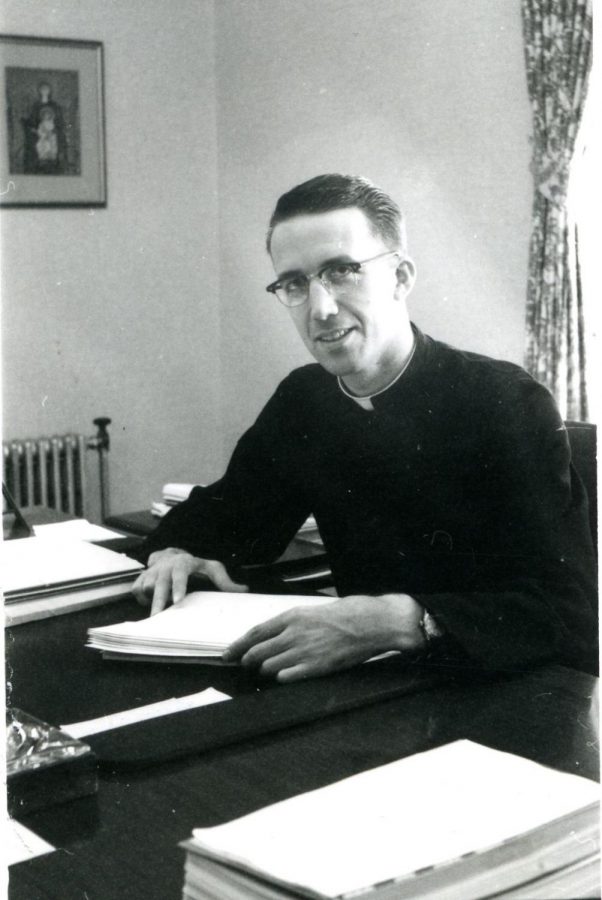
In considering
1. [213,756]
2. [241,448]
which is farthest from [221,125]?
[213,756]

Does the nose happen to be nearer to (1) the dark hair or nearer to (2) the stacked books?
(1) the dark hair

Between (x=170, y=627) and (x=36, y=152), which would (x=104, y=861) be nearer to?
(x=170, y=627)

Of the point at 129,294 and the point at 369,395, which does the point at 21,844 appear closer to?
the point at 369,395

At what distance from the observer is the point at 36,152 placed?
3.34 m

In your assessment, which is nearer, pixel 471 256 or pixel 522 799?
pixel 522 799

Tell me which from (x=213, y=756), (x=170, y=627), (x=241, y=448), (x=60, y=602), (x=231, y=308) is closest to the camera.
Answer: (x=213, y=756)

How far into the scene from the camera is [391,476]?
1642mm

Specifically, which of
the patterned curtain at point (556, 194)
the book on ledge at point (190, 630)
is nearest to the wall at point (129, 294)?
Result: the patterned curtain at point (556, 194)

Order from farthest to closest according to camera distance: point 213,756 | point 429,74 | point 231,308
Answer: point 231,308
point 429,74
point 213,756

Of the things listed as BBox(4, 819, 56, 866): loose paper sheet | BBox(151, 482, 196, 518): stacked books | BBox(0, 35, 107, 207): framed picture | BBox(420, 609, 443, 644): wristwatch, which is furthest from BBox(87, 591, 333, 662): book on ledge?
BBox(0, 35, 107, 207): framed picture

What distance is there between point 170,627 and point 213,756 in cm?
33

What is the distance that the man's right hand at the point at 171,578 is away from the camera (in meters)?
1.38

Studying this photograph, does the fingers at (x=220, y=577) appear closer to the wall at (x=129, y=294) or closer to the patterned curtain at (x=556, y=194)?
the patterned curtain at (x=556, y=194)

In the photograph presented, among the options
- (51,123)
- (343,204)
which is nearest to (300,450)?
(343,204)
